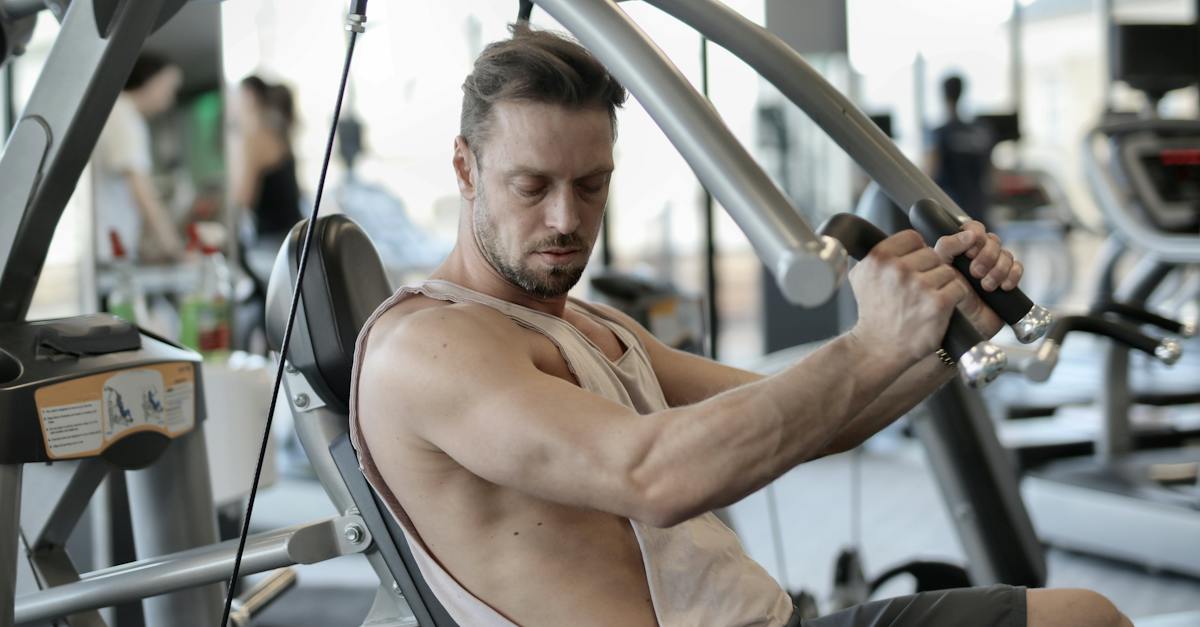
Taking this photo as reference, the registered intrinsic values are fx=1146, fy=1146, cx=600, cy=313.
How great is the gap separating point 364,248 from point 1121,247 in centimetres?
397

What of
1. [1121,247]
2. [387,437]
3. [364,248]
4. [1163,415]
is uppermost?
[364,248]

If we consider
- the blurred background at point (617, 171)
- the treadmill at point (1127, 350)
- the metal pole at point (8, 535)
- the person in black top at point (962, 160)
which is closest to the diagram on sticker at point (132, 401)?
the metal pole at point (8, 535)

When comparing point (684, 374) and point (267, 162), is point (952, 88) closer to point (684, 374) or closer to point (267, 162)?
point (267, 162)

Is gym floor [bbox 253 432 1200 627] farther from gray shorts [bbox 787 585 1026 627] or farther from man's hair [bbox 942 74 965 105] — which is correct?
man's hair [bbox 942 74 965 105]

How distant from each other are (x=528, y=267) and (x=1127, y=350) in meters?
2.73

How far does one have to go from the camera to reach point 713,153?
0.87 meters

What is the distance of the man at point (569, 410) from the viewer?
0.99m

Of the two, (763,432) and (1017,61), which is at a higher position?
(1017,61)

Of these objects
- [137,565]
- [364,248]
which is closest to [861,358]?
[364,248]

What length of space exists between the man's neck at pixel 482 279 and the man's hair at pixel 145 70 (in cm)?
264

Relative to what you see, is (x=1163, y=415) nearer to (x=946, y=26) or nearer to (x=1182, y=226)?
(x=1182, y=226)

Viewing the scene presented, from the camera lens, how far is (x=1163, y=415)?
14.5 feet

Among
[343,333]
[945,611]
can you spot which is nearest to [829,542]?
[945,611]

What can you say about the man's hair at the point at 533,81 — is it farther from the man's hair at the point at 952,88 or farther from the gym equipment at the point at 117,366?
the man's hair at the point at 952,88
